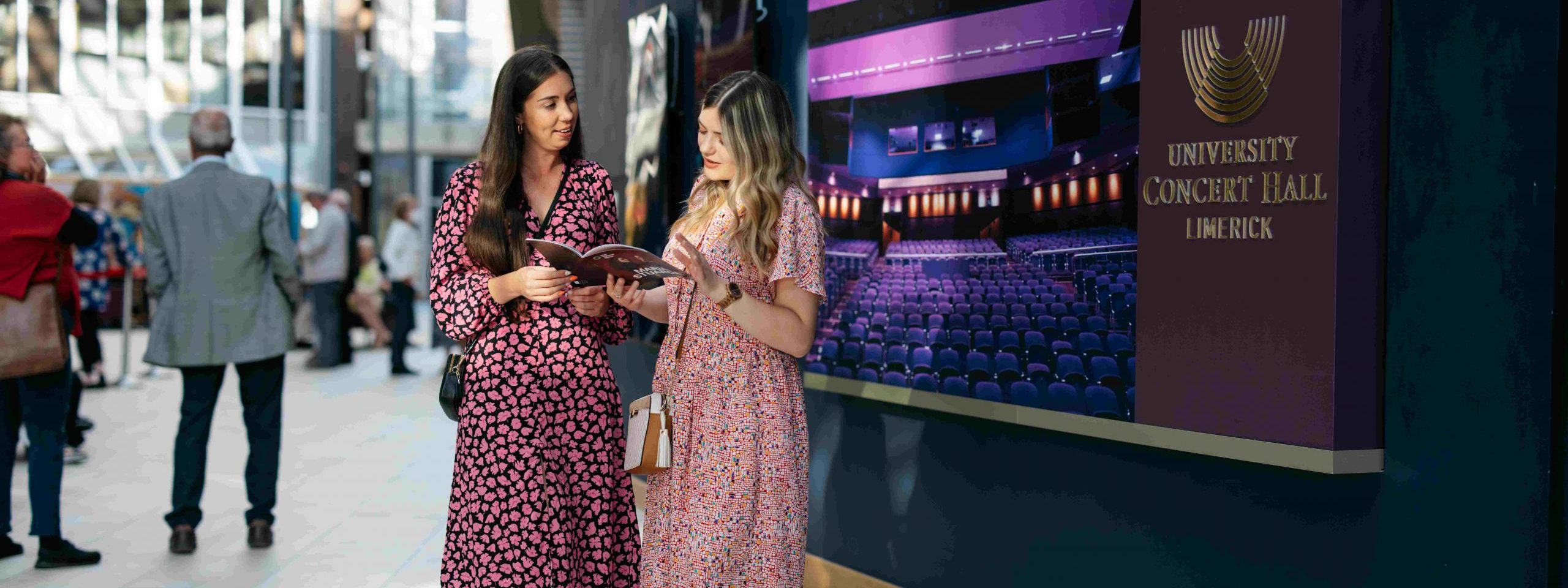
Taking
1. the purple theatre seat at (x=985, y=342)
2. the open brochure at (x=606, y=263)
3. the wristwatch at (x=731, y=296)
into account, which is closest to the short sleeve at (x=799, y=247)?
the wristwatch at (x=731, y=296)

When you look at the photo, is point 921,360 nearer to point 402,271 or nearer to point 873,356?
point 873,356

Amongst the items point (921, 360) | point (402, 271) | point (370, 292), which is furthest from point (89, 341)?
point (921, 360)

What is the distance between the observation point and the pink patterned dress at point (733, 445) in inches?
106

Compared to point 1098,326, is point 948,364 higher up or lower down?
lower down

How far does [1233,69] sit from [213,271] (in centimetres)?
404

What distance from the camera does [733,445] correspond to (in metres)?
2.71

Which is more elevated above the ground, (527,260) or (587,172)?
(587,172)

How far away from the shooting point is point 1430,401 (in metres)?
2.42

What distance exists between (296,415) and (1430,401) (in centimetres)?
828

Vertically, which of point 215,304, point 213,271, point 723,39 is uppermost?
point 723,39

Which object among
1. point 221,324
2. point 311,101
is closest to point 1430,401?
point 221,324

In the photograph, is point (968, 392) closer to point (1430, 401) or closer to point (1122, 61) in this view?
point (1122, 61)

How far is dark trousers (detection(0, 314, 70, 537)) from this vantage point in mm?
4781

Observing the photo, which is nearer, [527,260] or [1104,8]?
[527,260]
